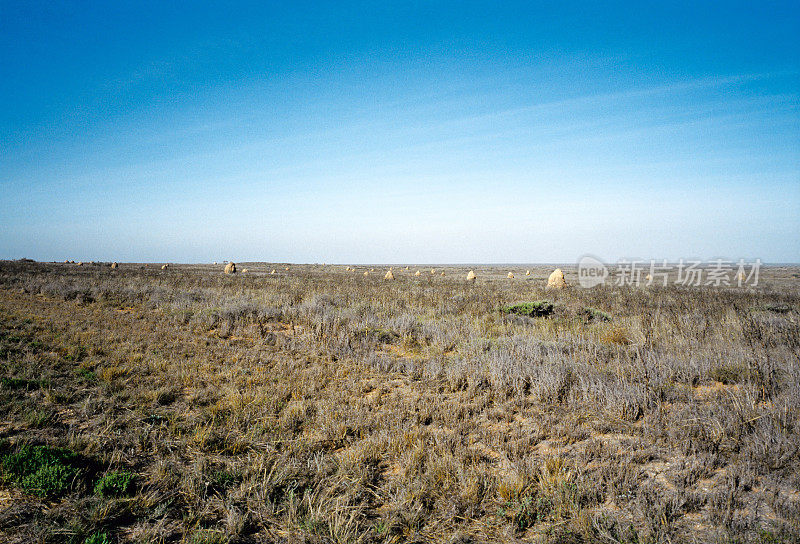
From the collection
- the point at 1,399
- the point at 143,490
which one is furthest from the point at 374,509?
the point at 1,399

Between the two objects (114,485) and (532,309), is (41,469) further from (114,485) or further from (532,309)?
(532,309)

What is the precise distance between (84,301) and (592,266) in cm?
5380

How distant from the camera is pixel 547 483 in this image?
3154 millimetres

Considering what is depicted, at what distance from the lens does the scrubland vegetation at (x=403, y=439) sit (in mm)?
2762

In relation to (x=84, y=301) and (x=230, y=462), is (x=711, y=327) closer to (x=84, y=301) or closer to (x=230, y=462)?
(x=230, y=462)

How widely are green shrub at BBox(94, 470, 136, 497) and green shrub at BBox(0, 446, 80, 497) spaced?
27 cm

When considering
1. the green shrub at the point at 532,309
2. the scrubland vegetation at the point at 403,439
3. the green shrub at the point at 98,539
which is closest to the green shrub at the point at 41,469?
the scrubland vegetation at the point at 403,439

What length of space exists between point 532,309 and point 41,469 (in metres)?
11.1

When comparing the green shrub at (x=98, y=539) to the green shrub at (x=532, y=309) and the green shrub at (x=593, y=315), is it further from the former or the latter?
the green shrub at (x=593, y=315)

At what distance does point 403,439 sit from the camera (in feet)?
12.8

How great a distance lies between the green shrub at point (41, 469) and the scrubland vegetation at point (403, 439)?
2 centimetres

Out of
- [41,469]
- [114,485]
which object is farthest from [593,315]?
[41,469]

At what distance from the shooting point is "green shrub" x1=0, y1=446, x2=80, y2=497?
9.81 feet

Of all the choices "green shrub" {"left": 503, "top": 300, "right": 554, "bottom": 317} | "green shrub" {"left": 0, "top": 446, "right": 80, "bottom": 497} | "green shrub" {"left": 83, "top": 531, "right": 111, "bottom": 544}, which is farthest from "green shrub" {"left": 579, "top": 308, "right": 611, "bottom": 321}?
"green shrub" {"left": 0, "top": 446, "right": 80, "bottom": 497}
